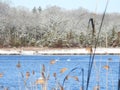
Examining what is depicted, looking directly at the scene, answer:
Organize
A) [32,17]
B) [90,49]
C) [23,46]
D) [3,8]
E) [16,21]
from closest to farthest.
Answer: [90,49]
[23,46]
[16,21]
[32,17]
[3,8]

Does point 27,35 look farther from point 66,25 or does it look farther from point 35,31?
point 66,25

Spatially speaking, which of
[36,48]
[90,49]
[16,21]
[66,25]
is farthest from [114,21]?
[90,49]

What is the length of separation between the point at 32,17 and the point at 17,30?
22085mm

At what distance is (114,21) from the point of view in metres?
94.7

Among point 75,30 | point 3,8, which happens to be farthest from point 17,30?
point 3,8

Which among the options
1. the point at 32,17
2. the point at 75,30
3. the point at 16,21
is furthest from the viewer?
the point at 32,17

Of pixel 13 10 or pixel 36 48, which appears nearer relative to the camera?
pixel 36 48

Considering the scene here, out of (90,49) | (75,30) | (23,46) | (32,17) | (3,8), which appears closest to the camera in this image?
(90,49)

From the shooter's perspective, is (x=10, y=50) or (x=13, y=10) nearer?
(x=10, y=50)

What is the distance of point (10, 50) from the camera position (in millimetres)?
76750

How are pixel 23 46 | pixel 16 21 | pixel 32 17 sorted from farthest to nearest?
pixel 32 17, pixel 16 21, pixel 23 46

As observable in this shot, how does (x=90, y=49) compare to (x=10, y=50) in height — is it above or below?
above

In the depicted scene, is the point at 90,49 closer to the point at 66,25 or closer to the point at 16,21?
the point at 66,25

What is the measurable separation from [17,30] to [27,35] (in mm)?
3753
